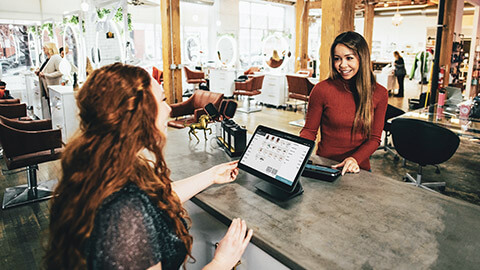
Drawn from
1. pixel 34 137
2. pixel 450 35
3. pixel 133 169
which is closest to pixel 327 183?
pixel 133 169

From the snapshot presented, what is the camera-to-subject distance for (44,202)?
148 inches

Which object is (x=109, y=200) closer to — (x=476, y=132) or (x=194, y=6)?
(x=476, y=132)

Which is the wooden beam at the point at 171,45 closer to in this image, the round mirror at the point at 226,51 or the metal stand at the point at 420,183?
the round mirror at the point at 226,51

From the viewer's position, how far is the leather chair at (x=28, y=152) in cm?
341

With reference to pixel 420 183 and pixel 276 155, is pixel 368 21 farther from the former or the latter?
pixel 276 155

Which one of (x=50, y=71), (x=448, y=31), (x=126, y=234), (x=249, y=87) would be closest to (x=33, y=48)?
(x=50, y=71)

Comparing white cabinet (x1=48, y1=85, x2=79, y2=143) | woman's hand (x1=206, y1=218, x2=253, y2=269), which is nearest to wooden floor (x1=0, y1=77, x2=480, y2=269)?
white cabinet (x1=48, y1=85, x2=79, y2=143)

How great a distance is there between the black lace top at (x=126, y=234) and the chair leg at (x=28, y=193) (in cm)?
328

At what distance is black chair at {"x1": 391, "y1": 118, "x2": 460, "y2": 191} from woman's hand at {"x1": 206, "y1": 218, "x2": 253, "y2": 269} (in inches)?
111

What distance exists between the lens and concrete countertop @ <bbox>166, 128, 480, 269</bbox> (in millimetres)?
1132

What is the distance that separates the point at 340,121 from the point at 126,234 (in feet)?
5.34

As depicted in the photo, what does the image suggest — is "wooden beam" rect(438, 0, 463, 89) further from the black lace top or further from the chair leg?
the black lace top

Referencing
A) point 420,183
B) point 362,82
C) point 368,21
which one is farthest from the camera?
point 368,21

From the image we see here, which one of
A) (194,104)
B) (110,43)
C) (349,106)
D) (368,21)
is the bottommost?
(194,104)
